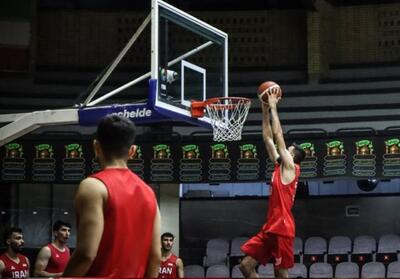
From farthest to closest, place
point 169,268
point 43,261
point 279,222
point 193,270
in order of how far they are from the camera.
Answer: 1. point 193,270
2. point 169,268
3. point 43,261
4. point 279,222

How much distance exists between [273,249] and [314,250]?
9.06 m

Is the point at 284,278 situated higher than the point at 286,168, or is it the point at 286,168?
the point at 286,168

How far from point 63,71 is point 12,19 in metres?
1.55

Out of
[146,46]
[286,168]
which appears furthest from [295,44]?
[286,168]

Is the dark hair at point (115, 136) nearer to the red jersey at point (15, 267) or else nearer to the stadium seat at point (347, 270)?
the red jersey at point (15, 267)

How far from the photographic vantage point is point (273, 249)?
27.3ft

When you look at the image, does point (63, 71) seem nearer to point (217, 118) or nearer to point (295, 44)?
point (295, 44)

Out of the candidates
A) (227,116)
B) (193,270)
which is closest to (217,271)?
(193,270)

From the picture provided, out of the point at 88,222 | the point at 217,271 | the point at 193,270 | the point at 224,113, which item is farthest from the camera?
the point at 193,270

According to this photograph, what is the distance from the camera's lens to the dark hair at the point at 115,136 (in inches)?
151

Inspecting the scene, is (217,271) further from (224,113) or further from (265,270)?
(224,113)

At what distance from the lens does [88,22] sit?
1886 centimetres

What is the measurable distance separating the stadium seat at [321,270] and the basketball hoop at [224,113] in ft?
15.9

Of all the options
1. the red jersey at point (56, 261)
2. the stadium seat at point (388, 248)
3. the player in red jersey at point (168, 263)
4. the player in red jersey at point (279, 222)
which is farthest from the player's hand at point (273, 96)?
the stadium seat at point (388, 248)
